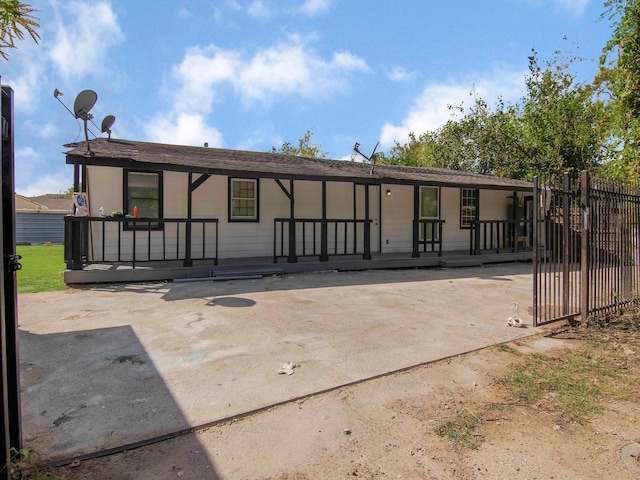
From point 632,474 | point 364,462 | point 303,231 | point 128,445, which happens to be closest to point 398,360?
point 364,462

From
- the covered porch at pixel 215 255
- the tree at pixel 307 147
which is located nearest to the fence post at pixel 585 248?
the covered porch at pixel 215 255

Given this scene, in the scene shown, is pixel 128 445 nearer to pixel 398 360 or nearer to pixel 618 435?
pixel 398 360

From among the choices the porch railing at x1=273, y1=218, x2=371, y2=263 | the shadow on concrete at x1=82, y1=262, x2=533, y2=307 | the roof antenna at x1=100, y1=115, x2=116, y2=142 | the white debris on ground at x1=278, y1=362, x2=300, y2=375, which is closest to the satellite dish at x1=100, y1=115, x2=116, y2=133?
the roof antenna at x1=100, y1=115, x2=116, y2=142

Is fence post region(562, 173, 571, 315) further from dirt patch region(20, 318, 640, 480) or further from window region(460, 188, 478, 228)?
window region(460, 188, 478, 228)

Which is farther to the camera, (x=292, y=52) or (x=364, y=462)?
(x=292, y=52)

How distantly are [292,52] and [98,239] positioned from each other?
871 centimetres

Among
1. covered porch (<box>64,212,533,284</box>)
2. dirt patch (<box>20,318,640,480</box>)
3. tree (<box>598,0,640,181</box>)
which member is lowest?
dirt patch (<box>20,318,640,480</box>)

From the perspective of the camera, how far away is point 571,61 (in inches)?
741

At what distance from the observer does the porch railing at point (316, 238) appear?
989 cm

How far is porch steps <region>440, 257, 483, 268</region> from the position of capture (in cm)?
1121

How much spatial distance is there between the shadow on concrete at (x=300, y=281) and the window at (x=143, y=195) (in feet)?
7.67

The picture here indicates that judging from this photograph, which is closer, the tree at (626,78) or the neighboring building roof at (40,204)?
the tree at (626,78)

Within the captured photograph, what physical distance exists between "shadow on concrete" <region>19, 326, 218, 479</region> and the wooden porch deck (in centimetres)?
363

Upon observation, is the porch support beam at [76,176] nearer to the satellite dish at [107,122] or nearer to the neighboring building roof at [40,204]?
the satellite dish at [107,122]
